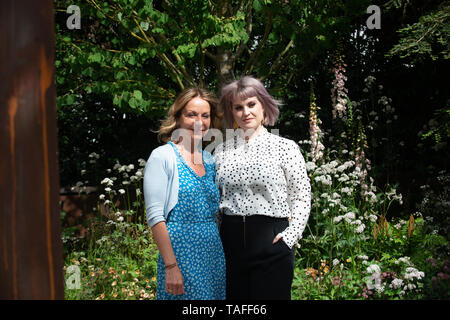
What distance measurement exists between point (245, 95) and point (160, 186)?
2.40 ft

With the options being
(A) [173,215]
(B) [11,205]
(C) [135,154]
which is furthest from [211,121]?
(C) [135,154]

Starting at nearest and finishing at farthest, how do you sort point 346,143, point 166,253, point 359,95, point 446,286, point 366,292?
1. point 166,253
2. point 446,286
3. point 366,292
4. point 346,143
5. point 359,95

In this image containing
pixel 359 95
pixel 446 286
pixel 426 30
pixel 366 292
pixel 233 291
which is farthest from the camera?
pixel 359 95

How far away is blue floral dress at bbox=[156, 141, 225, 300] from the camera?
2.38 metres

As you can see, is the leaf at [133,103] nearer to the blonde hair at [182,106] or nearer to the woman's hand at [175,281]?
the blonde hair at [182,106]

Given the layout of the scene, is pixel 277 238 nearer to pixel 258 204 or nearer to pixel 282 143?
pixel 258 204

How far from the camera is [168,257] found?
232cm

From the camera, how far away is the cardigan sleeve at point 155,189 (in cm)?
232

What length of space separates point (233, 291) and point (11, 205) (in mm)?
1439

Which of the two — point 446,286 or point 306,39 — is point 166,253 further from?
point 306,39

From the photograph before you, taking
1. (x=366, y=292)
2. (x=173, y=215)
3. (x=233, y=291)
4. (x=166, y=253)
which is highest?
(x=173, y=215)

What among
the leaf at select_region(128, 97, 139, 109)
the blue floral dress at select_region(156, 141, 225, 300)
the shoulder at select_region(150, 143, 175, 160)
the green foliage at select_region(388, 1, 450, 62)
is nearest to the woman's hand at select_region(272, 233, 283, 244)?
the blue floral dress at select_region(156, 141, 225, 300)

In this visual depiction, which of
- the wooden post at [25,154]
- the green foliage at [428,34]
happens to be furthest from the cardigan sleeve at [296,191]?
the green foliage at [428,34]

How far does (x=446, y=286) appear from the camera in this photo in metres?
3.36
